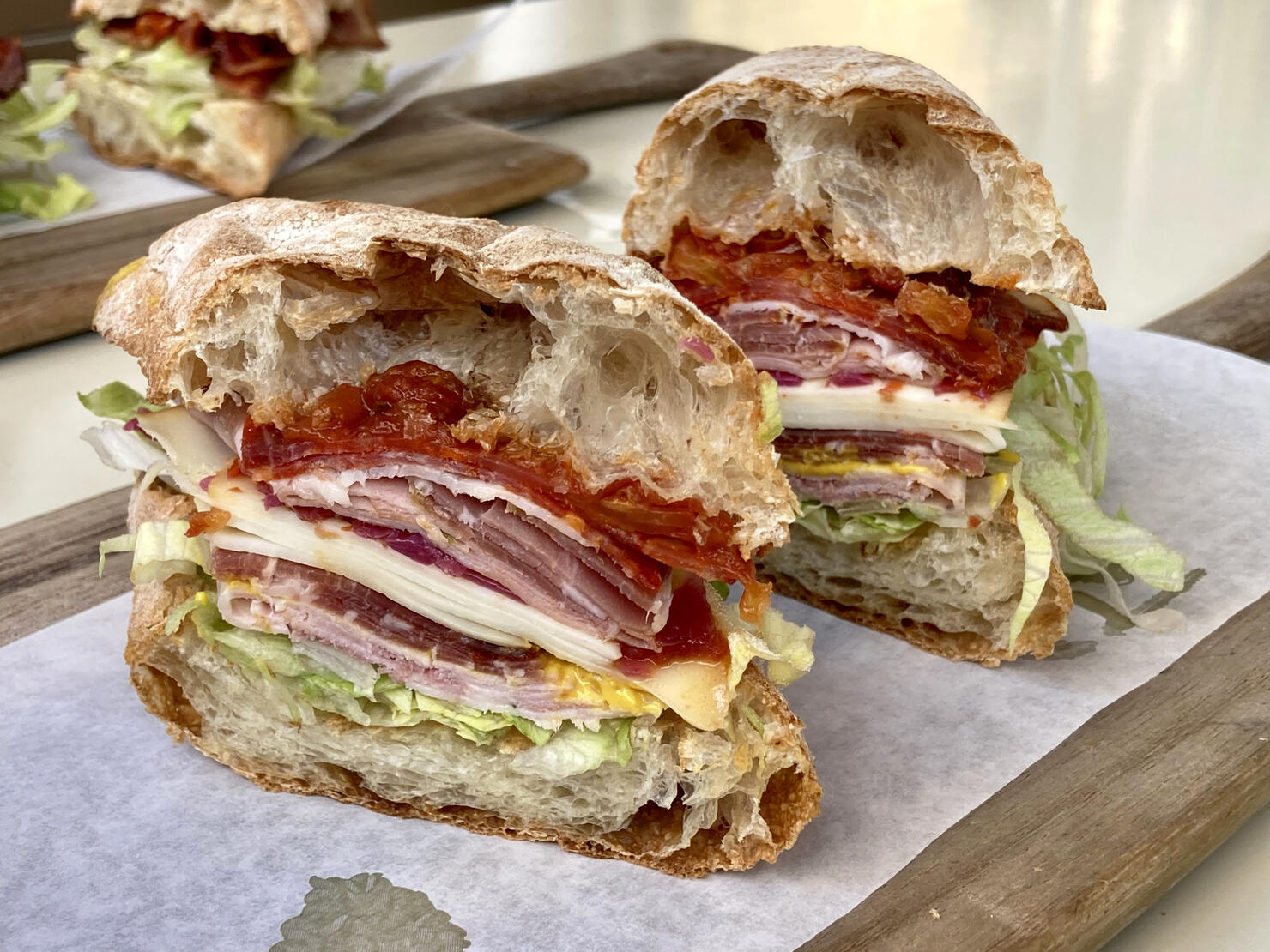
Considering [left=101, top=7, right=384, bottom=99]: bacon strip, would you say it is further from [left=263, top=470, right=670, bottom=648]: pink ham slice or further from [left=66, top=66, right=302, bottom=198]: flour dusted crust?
[left=263, top=470, right=670, bottom=648]: pink ham slice

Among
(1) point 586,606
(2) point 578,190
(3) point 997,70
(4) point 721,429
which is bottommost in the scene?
(3) point 997,70

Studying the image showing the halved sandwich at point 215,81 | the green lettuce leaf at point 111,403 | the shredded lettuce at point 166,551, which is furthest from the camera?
the halved sandwich at point 215,81

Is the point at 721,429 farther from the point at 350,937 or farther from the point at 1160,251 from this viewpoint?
the point at 1160,251

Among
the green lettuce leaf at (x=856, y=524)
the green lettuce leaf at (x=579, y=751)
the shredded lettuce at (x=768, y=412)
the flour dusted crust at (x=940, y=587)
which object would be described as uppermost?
the shredded lettuce at (x=768, y=412)

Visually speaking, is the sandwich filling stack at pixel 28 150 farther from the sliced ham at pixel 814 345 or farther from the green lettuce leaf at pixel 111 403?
the sliced ham at pixel 814 345

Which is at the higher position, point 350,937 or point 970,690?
point 350,937

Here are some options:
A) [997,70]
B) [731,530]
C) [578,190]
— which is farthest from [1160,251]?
[731,530]

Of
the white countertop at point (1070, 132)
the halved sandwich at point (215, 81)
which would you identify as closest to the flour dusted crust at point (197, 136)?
the halved sandwich at point (215, 81)
